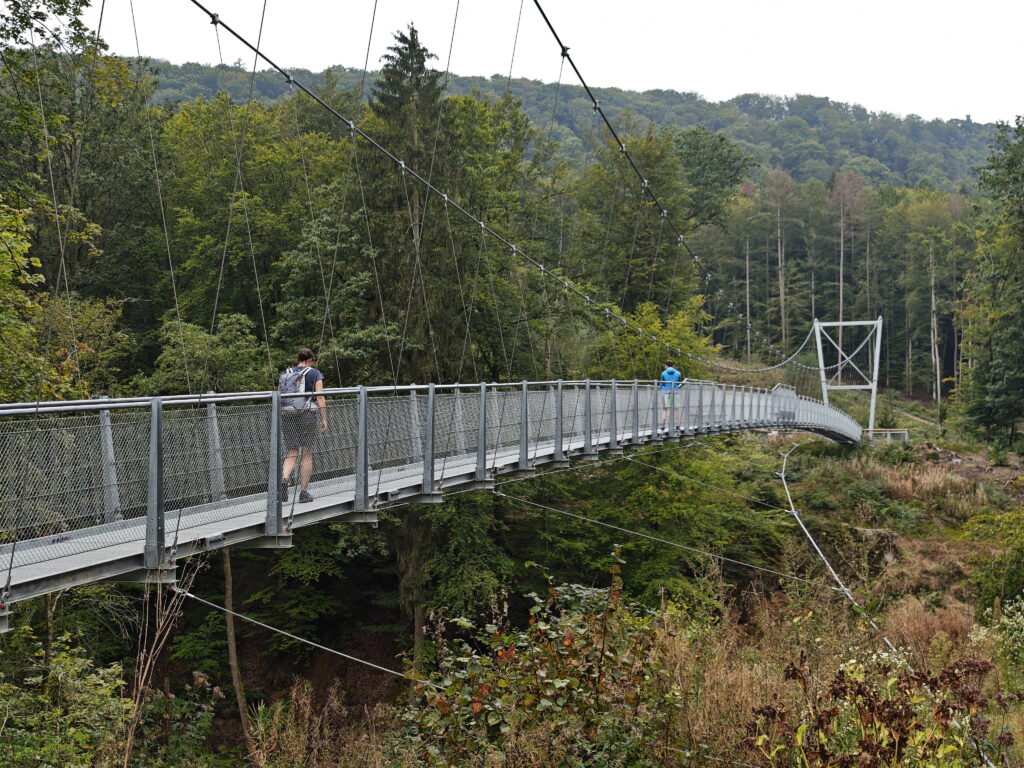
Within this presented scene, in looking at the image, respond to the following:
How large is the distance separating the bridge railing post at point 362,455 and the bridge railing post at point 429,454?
66cm

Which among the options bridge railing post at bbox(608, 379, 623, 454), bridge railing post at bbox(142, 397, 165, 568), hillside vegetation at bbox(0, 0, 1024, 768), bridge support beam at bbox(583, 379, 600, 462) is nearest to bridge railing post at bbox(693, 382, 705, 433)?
hillside vegetation at bbox(0, 0, 1024, 768)

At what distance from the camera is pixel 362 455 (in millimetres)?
6383

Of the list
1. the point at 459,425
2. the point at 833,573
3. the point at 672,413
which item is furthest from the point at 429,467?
the point at 833,573

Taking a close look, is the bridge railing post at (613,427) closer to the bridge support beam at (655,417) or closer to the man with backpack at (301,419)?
the bridge support beam at (655,417)

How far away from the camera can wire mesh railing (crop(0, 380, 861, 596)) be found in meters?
3.93

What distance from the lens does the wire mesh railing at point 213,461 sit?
3.93 meters

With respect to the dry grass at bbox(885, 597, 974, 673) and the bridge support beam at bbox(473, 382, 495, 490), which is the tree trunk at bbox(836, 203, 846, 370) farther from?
the bridge support beam at bbox(473, 382, 495, 490)

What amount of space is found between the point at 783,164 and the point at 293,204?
84.3 metres

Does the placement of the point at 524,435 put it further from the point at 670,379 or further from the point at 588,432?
the point at 670,379

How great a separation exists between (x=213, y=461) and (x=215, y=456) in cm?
3

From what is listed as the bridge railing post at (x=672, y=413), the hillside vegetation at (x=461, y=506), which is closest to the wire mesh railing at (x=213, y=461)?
the hillside vegetation at (x=461, y=506)

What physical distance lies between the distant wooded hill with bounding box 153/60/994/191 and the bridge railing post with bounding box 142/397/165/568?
61533 mm

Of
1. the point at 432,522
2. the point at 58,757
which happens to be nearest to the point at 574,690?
the point at 58,757

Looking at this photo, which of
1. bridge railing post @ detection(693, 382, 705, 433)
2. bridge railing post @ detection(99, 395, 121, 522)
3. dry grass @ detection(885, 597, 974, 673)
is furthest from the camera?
bridge railing post @ detection(693, 382, 705, 433)
